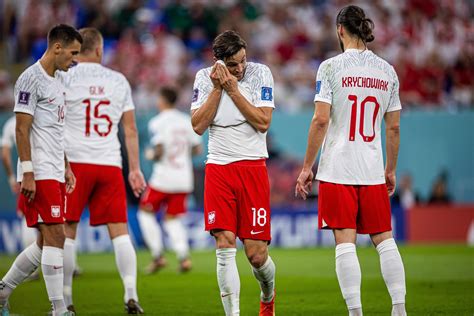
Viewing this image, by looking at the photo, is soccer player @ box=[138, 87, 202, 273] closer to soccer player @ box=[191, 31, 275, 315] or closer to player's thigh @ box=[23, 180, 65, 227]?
player's thigh @ box=[23, 180, 65, 227]

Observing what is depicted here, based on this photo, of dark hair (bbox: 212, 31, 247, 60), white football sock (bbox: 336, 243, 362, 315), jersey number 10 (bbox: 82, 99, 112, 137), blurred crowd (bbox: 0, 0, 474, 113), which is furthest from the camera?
blurred crowd (bbox: 0, 0, 474, 113)

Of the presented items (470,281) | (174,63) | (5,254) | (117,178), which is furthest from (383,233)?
(174,63)

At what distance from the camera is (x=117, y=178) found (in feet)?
32.2

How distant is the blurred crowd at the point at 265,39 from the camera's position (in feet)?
70.7

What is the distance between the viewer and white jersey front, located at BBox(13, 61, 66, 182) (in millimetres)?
8445

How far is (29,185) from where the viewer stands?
8281 millimetres

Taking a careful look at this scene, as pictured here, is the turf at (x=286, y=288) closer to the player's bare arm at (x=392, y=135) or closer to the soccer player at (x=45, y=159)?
the soccer player at (x=45, y=159)

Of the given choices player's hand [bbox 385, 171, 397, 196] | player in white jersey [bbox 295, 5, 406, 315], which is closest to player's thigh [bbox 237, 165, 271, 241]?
player in white jersey [bbox 295, 5, 406, 315]

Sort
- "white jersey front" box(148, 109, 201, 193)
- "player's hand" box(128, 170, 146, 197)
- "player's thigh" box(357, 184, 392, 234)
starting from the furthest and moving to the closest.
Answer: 1. "white jersey front" box(148, 109, 201, 193)
2. "player's hand" box(128, 170, 146, 197)
3. "player's thigh" box(357, 184, 392, 234)

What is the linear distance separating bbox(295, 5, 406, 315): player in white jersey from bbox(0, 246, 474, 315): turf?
1676 mm

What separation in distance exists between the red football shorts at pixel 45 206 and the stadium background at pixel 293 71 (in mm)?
10737

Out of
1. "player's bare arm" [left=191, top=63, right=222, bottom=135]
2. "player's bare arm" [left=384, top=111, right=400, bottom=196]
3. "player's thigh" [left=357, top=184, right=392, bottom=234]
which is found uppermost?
"player's bare arm" [left=191, top=63, right=222, bottom=135]

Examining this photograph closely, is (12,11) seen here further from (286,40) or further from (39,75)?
(39,75)

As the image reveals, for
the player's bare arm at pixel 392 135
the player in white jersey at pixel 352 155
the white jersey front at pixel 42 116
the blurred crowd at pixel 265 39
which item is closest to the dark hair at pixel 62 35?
the white jersey front at pixel 42 116
